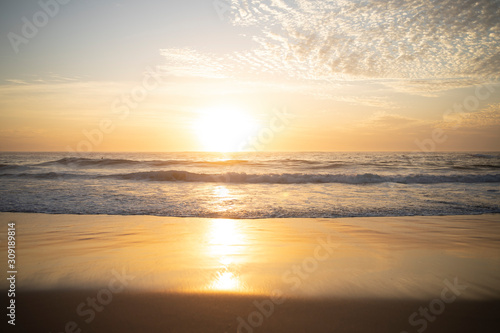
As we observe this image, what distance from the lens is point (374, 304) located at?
3.48m

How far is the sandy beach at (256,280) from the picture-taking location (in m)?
3.15

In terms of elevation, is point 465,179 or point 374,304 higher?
point 465,179

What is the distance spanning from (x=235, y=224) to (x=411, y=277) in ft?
15.7

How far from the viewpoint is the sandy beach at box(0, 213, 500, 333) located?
315 cm

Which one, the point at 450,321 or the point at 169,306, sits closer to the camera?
the point at 450,321

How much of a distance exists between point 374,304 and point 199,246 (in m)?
3.50

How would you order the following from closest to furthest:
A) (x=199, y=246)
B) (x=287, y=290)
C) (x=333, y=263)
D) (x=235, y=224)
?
(x=287, y=290) → (x=333, y=263) → (x=199, y=246) → (x=235, y=224)

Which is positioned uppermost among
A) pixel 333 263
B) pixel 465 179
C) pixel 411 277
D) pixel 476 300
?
pixel 465 179

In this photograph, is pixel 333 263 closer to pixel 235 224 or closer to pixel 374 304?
pixel 374 304

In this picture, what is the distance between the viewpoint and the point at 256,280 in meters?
4.16

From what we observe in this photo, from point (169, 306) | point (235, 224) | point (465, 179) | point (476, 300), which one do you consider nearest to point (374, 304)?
point (476, 300)

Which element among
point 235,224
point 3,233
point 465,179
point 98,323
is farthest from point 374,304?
point 465,179

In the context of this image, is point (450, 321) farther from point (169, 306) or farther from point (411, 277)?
point (169, 306)

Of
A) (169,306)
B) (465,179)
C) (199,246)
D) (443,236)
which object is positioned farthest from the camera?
(465,179)
